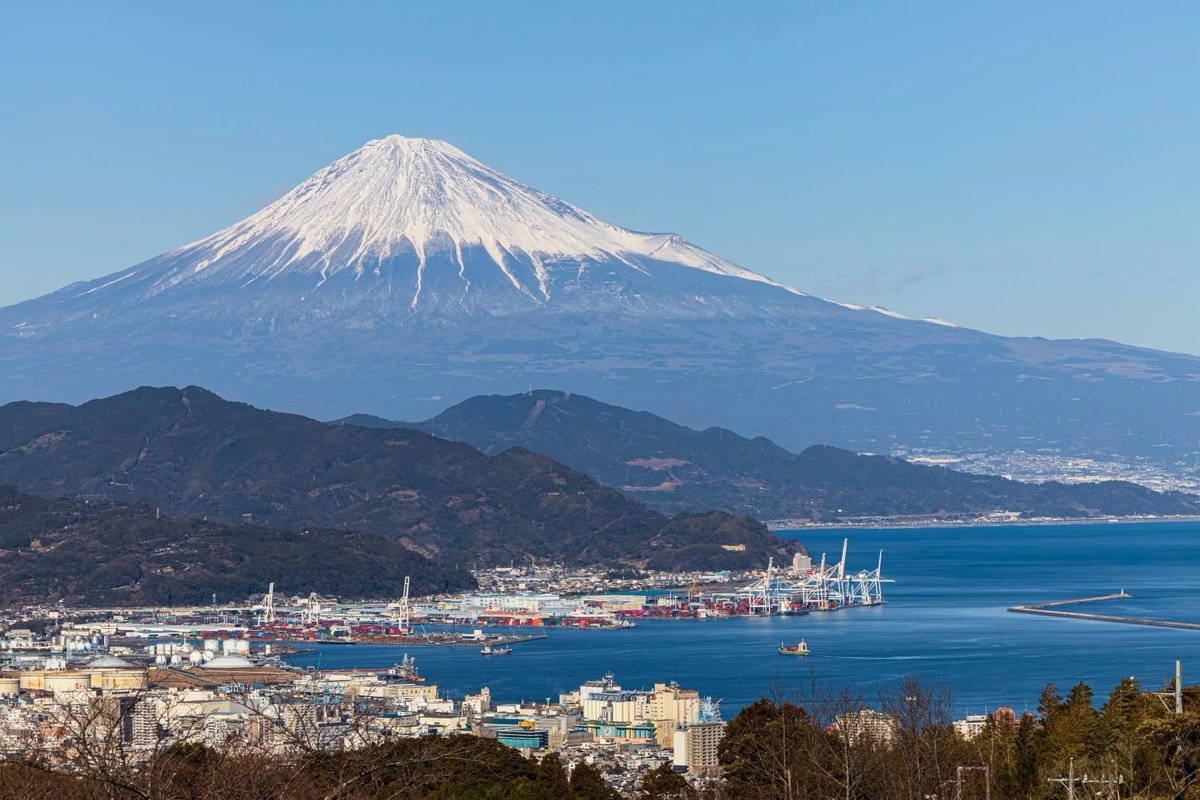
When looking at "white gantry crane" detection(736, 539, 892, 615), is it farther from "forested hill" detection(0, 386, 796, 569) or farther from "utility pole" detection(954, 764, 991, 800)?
"utility pole" detection(954, 764, 991, 800)

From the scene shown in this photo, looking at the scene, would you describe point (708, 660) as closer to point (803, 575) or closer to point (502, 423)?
point (803, 575)

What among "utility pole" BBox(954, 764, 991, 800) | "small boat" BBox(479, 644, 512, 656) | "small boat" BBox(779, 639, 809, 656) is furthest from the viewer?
"small boat" BBox(479, 644, 512, 656)

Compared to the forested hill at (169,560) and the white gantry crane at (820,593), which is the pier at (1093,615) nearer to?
the white gantry crane at (820,593)

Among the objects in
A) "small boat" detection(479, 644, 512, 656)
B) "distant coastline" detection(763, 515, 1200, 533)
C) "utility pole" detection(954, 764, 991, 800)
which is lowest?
"small boat" detection(479, 644, 512, 656)

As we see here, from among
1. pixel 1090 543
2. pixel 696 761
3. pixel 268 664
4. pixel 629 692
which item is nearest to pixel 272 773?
pixel 696 761

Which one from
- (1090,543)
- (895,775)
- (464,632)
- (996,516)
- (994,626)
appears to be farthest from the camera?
(996,516)

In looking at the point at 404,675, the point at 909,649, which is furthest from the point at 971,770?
the point at 909,649

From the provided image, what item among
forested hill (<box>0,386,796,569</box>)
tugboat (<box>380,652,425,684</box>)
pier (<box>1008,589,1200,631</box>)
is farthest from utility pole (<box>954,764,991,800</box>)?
forested hill (<box>0,386,796,569</box>)
